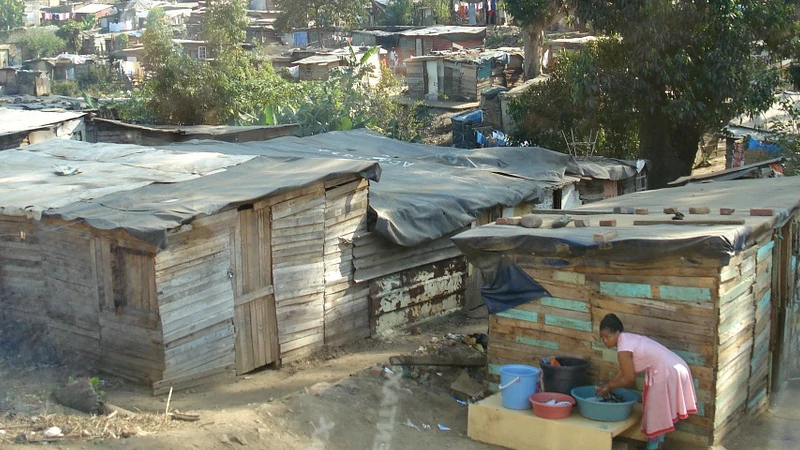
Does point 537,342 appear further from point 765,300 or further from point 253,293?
point 253,293

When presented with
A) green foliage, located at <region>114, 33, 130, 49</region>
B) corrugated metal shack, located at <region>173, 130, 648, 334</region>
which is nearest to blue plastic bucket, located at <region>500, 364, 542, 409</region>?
corrugated metal shack, located at <region>173, 130, 648, 334</region>

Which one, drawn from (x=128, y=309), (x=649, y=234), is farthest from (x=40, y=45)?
(x=649, y=234)

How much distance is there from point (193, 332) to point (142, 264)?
855 millimetres

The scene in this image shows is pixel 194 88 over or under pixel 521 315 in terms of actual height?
over

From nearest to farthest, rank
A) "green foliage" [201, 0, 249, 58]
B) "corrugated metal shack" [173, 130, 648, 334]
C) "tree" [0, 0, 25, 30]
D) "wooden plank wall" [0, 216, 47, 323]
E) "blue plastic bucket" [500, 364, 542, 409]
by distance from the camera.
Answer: "blue plastic bucket" [500, 364, 542, 409], "wooden plank wall" [0, 216, 47, 323], "corrugated metal shack" [173, 130, 648, 334], "green foliage" [201, 0, 249, 58], "tree" [0, 0, 25, 30]

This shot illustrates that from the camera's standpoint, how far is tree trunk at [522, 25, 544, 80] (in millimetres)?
27750

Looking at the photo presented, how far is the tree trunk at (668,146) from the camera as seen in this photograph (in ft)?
59.0

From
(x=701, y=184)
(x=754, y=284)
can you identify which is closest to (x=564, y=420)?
(x=754, y=284)

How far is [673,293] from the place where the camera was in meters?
7.46

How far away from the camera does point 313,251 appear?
33.9ft

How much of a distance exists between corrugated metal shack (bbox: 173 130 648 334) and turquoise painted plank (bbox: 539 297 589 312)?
317cm

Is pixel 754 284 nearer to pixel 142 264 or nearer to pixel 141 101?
pixel 142 264

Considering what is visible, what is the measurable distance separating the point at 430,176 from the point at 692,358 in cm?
651

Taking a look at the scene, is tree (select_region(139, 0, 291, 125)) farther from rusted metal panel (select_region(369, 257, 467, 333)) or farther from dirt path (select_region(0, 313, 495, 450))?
dirt path (select_region(0, 313, 495, 450))
